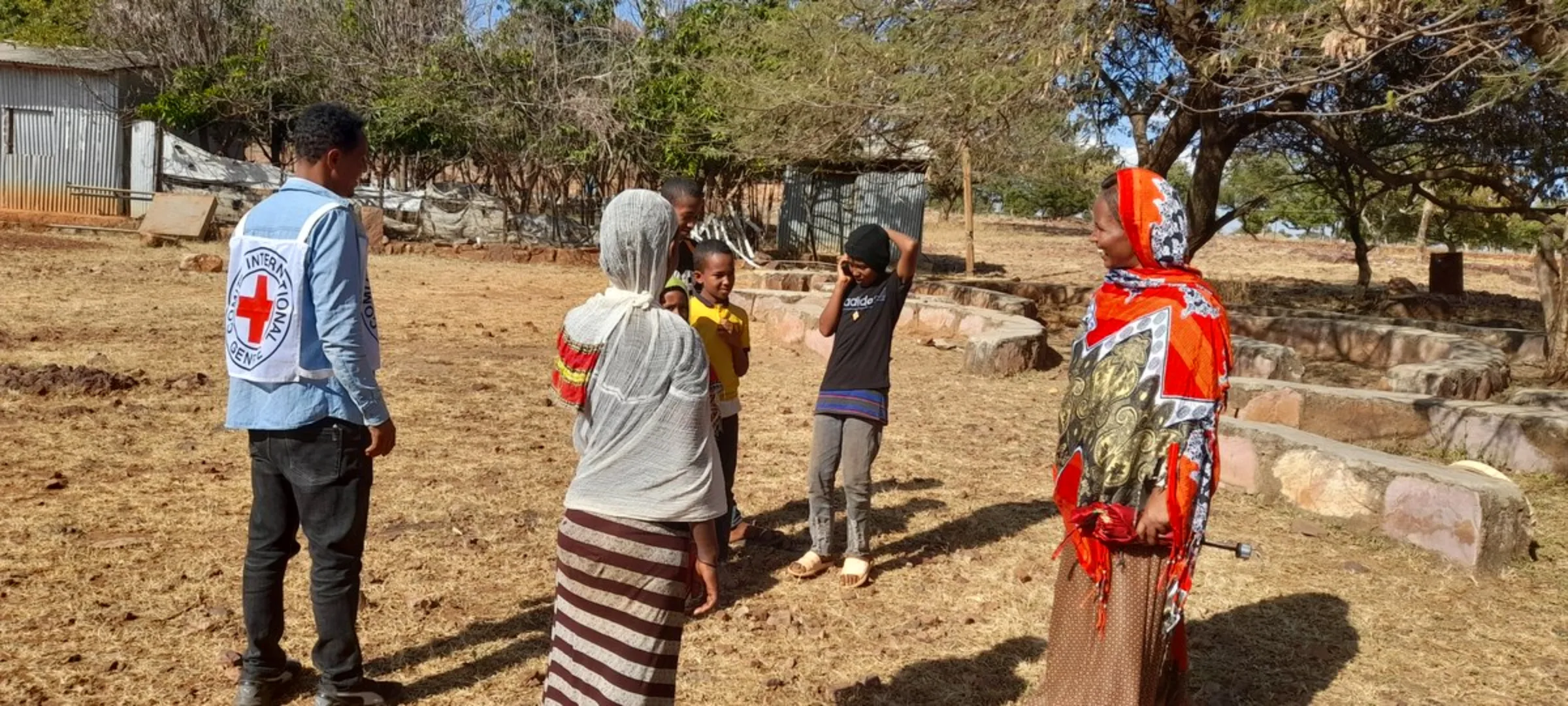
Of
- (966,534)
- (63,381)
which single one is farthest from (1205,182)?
(63,381)

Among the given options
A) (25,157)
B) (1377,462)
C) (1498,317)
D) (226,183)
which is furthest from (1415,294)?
(25,157)

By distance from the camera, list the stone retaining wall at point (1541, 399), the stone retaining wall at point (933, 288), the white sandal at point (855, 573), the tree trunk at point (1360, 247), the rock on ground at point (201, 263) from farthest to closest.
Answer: the tree trunk at point (1360, 247)
the rock on ground at point (201, 263)
the stone retaining wall at point (933, 288)
the stone retaining wall at point (1541, 399)
the white sandal at point (855, 573)

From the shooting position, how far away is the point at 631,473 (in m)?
2.59

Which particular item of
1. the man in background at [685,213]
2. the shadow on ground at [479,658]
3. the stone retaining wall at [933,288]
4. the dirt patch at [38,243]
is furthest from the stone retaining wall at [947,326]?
the dirt patch at [38,243]

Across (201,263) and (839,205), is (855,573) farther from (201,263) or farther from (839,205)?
(839,205)

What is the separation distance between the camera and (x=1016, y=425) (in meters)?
7.77

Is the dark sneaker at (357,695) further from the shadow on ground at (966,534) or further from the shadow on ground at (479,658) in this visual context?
the shadow on ground at (966,534)

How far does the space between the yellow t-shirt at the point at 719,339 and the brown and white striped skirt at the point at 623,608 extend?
1.58m

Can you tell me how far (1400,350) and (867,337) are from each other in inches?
303

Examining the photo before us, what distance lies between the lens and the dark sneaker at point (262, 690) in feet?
10.9

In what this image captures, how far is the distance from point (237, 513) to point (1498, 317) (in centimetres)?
1577

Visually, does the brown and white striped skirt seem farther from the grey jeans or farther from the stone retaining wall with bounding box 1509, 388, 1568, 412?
the stone retaining wall with bounding box 1509, 388, 1568, 412

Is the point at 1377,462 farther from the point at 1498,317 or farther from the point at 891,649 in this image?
the point at 1498,317

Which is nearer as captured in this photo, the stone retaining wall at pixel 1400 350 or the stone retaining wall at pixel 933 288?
the stone retaining wall at pixel 1400 350
